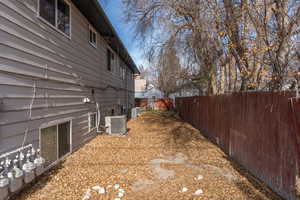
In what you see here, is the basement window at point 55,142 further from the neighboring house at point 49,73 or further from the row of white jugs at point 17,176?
the row of white jugs at point 17,176

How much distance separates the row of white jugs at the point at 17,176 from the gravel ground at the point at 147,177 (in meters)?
0.28

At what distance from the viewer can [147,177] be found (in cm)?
364

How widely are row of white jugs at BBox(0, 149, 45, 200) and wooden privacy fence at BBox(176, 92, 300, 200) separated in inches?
151

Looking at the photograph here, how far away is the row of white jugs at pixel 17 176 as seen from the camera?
247 centimetres

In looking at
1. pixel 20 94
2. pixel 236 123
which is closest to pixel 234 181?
pixel 236 123

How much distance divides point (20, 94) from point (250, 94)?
168 inches

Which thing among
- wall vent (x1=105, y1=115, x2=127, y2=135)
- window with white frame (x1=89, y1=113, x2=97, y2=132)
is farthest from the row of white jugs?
wall vent (x1=105, y1=115, x2=127, y2=135)

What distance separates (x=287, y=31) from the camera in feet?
13.2

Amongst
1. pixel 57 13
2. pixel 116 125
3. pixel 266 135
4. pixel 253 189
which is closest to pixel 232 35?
pixel 266 135

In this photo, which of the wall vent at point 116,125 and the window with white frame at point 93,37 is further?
the wall vent at point 116,125

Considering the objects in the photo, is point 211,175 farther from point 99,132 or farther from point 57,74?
point 99,132

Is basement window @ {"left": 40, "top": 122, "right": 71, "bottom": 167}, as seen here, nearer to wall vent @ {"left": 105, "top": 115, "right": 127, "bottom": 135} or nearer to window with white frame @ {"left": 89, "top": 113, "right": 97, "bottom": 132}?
window with white frame @ {"left": 89, "top": 113, "right": 97, "bottom": 132}

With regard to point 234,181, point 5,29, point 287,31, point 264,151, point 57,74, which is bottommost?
point 234,181

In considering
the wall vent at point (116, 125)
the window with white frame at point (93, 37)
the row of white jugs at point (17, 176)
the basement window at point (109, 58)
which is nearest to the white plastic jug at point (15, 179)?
the row of white jugs at point (17, 176)
